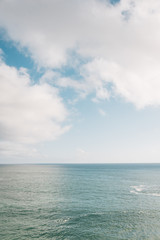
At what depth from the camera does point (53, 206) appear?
55406 mm

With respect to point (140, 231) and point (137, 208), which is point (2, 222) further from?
point (137, 208)

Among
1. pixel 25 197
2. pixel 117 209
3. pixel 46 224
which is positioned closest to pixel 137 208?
pixel 117 209

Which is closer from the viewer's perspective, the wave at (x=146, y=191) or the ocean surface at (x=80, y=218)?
the ocean surface at (x=80, y=218)

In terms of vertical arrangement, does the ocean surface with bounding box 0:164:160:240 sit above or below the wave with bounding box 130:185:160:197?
below

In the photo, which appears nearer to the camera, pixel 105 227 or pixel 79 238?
pixel 79 238

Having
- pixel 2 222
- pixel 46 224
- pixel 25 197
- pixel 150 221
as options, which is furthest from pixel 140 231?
pixel 25 197

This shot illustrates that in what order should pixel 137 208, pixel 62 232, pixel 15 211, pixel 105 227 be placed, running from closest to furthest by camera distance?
pixel 62 232, pixel 105 227, pixel 15 211, pixel 137 208

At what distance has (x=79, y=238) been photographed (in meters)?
35.1

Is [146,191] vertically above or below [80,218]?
above

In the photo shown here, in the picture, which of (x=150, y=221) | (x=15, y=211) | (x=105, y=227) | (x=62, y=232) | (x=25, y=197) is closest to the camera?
(x=62, y=232)

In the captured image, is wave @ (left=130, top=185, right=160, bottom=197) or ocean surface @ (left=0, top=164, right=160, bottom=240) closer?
ocean surface @ (left=0, top=164, right=160, bottom=240)

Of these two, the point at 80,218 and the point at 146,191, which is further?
the point at 146,191

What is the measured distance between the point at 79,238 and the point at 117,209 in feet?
69.8

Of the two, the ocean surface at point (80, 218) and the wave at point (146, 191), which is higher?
the wave at point (146, 191)
